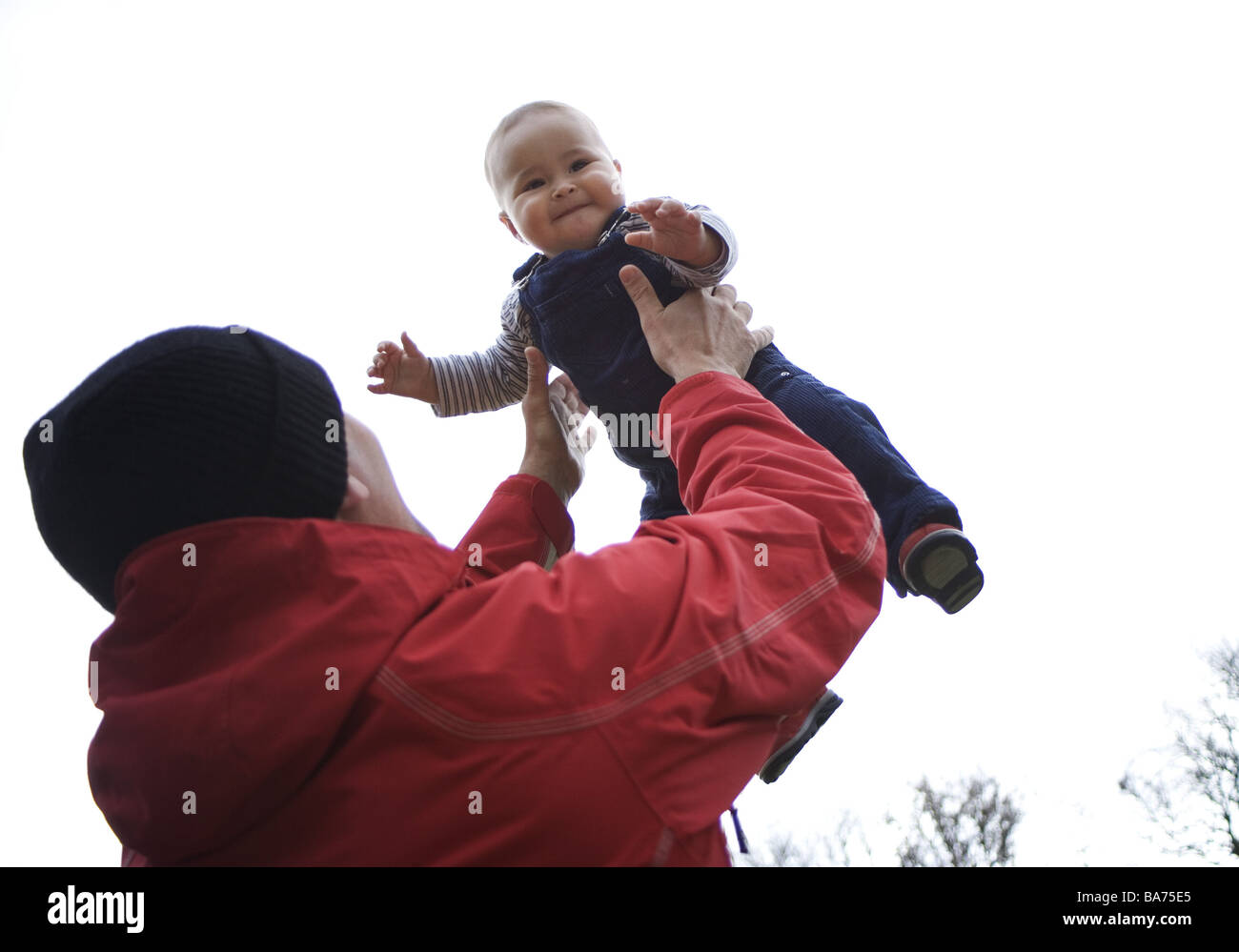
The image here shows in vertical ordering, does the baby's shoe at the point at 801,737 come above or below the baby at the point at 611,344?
below

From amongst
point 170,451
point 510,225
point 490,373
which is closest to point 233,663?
point 170,451

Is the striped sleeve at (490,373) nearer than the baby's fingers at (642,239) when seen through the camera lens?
No

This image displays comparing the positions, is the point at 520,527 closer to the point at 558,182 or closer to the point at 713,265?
the point at 713,265

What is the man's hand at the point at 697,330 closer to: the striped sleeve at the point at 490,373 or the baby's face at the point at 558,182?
the baby's face at the point at 558,182

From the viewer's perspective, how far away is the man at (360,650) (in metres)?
0.92

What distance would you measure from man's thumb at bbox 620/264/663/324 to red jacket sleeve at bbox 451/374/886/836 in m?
0.73

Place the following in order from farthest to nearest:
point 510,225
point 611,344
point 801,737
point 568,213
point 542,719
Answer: point 510,225
point 568,213
point 611,344
point 801,737
point 542,719

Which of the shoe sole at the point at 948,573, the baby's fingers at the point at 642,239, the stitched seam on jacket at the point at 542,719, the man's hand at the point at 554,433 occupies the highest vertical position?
the baby's fingers at the point at 642,239

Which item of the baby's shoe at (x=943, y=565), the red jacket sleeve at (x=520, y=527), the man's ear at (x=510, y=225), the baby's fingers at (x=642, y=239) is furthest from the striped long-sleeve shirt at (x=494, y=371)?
the baby's shoe at (x=943, y=565)

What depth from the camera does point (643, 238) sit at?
1.83m

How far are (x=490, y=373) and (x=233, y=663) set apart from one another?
5.10ft

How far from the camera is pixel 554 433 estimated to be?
2.03m

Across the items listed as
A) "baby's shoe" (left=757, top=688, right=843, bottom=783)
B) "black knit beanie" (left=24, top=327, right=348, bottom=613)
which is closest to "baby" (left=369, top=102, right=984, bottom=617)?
"baby's shoe" (left=757, top=688, right=843, bottom=783)

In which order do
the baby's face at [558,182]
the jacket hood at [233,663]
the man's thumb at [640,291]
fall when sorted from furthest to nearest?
the baby's face at [558,182]
the man's thumb at [640,291]
the jacket hood at [233,663]
